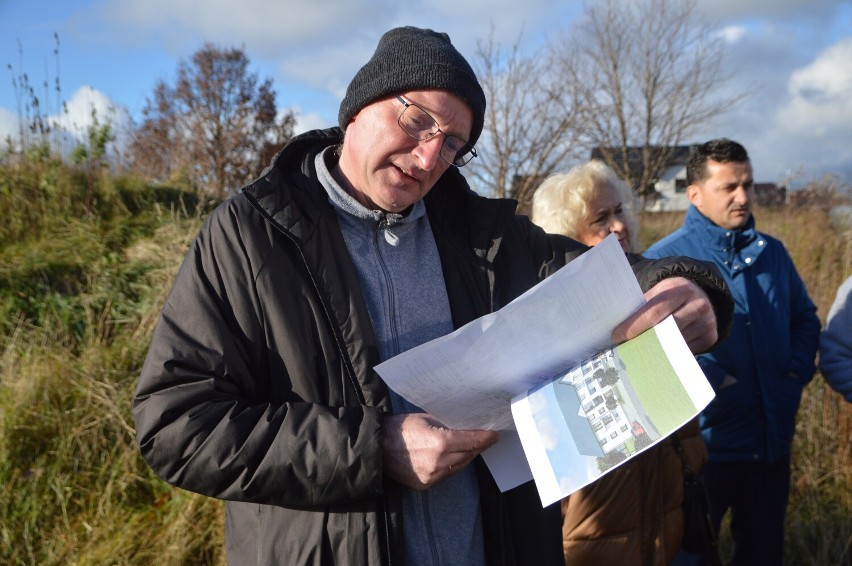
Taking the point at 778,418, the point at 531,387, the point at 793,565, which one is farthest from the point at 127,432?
the point at 793,565

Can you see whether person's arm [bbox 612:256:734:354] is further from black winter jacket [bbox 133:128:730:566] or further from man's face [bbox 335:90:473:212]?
man's face [bbox 335:90:473:212]

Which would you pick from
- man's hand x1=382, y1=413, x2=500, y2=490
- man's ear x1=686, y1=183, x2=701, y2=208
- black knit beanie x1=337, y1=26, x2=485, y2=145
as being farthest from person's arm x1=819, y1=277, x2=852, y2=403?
man's hand x1=382, y1=413, x2=500, y2=490

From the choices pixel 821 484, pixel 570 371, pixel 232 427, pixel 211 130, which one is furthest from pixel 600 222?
pixel 211 130

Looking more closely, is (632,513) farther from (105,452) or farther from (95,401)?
(95,401)

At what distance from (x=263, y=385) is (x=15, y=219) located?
4817 millimetres

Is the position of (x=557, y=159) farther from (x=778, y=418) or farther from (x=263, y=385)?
(x=263, y=385)

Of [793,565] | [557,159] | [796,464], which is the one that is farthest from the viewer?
[557,159]

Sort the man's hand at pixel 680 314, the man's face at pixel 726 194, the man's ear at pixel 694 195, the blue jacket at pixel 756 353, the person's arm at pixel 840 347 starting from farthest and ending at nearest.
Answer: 1. the man's ear at pixel 694 195
2. the man's face at pixel 726 194
3. the blue jacket at pixel 756 353
4. the person's arm at pixel 840 347
5. the man's hand at pixel 680 314

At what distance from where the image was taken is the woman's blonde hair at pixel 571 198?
3154 millimetres

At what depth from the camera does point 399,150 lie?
5.26 ft

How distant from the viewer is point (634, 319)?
1294mm

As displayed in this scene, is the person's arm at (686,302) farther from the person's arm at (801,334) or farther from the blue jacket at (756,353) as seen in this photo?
the person's arm at (801,334)

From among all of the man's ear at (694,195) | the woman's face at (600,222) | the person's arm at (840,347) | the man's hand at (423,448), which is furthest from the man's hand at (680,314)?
the man's ear at (694,195)

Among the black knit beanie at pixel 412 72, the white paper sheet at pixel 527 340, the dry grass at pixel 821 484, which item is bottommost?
the dry grass at pixel 821 484
